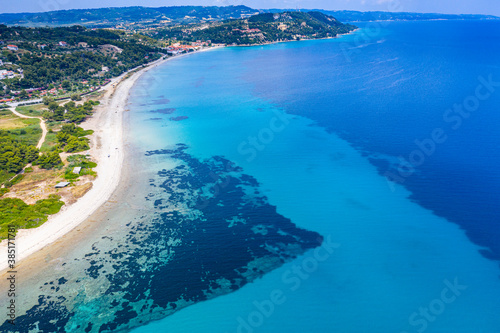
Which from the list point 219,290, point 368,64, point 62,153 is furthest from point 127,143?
point 368,64

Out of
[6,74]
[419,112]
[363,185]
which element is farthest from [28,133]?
[419,112]

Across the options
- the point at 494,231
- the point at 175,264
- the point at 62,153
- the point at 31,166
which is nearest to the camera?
the point at 175,264

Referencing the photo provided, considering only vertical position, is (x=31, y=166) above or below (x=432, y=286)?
above

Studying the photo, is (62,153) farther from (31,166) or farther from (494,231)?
(494,231)

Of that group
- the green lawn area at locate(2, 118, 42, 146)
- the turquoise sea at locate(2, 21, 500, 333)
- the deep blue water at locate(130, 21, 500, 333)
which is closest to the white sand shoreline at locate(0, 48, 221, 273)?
the turquoise sea at locate(2, 21, 500, 333)

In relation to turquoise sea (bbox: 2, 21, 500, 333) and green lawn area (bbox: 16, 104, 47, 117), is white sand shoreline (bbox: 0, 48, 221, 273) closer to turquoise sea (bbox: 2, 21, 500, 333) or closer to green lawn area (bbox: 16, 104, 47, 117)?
turquoise sea (bbox: 2, 21, 500, 333)

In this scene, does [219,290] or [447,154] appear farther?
[447,154]

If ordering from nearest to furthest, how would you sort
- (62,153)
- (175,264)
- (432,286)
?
(432,286)
(175,264)
(62,153)

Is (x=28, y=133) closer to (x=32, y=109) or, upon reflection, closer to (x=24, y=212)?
(x=32, y=109)

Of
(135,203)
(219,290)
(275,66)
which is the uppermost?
(275,66)
